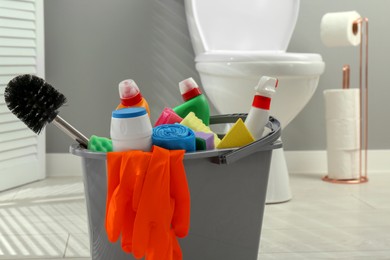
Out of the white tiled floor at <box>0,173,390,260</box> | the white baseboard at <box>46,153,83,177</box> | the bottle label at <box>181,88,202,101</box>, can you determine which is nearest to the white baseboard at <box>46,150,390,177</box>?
the white baseboard at <box>46,153,83,177</box>

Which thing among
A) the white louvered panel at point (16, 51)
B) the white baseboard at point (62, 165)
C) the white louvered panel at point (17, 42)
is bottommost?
the white baseboard at point (62, 165)

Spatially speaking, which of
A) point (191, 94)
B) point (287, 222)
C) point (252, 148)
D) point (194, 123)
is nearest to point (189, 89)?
point (191, 94)

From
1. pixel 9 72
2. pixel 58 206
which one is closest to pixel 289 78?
pixel 58 206

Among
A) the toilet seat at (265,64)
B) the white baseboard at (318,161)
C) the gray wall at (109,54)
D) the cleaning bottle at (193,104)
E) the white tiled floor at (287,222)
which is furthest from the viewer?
the white baseboard at (318,161)

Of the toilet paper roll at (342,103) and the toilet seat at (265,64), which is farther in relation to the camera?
the toilet paper roll at (342,103)

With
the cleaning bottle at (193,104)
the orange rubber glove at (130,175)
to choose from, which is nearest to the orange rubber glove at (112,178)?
the orange rubber glove at (130,175)

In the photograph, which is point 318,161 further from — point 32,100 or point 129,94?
point 32,100

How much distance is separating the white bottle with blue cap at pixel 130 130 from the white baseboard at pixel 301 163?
55.5 inches

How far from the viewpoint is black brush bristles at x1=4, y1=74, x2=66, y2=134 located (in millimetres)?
1021

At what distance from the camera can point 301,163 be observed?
244 cm

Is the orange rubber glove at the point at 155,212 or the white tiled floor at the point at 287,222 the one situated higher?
the orange rubber glove at the point at 155,212

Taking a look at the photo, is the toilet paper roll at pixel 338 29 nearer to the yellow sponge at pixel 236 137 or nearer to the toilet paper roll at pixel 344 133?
the toilet paper roll at pixel 344 133

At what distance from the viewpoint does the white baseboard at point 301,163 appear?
2.35 meters

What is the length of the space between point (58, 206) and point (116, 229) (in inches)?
37.3
